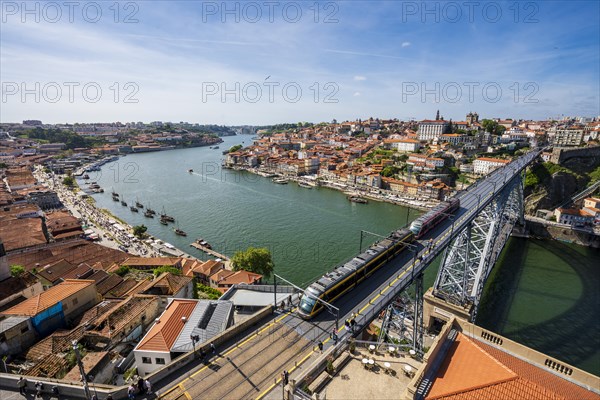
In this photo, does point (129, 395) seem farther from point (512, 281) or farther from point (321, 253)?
point (512, 281)

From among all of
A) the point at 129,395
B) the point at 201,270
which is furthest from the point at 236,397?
the point at 201,270

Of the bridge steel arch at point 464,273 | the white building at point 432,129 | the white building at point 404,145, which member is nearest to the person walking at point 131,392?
the bridge steel arch at point 464,273

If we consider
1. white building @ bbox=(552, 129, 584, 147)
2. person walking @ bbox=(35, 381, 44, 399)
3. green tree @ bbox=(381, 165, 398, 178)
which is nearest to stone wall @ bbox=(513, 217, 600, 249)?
green tree @ bbox=(381, 165, 398, 178)

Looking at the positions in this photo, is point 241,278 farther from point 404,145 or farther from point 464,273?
point 404,145

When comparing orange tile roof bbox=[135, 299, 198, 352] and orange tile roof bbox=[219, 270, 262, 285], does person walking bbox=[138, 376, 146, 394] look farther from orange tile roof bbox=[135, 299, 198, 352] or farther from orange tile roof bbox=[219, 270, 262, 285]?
orange tile roof bbox=[219, 270, 262, 285]

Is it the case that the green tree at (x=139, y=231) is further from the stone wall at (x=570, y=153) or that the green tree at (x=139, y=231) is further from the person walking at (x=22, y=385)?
the stone wall at (x=570, y=153)
